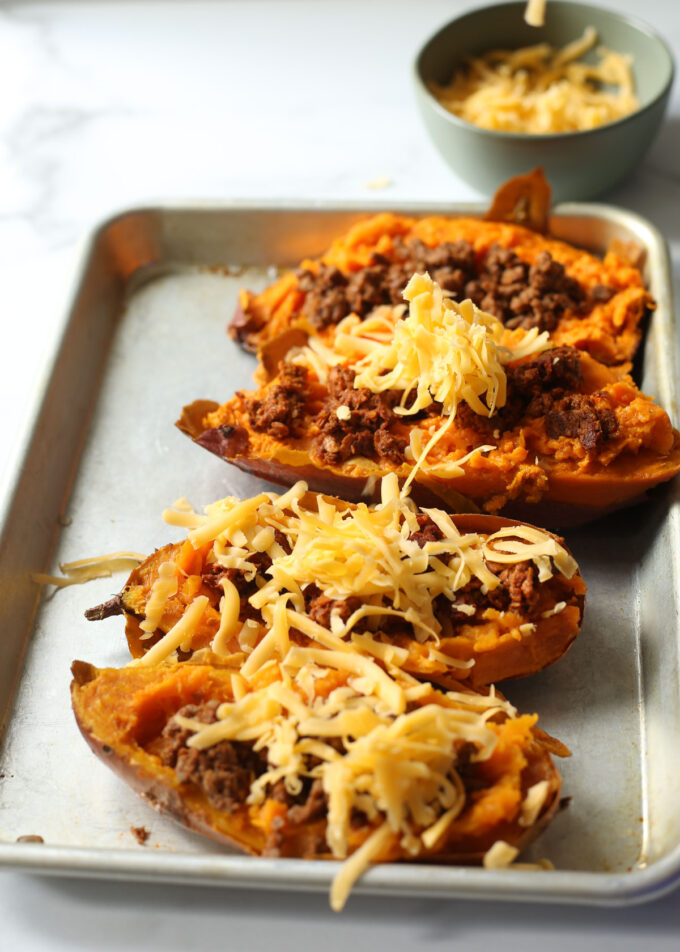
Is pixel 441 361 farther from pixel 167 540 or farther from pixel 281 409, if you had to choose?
pixel 167 540

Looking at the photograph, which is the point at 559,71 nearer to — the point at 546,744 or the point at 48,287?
the point at 48,287

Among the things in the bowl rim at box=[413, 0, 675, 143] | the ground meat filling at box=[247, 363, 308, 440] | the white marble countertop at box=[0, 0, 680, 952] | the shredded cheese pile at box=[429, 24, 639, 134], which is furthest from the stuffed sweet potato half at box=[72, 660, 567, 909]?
the shredded cheese pile at box=[429, 24, 639, 134]

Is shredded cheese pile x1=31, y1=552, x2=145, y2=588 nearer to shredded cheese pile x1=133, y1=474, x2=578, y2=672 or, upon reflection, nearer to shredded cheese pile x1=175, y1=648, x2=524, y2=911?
shredded cheese pile x1=133, y1=474, x2=578, y2=672

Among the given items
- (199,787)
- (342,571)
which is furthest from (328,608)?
(199,787)

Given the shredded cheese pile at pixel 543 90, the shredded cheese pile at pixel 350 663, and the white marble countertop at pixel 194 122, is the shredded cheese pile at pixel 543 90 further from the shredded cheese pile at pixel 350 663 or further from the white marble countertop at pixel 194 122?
the shredded cheese pile at pixel 350 663

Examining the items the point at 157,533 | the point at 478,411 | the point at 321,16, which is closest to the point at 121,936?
the point at 157,533
